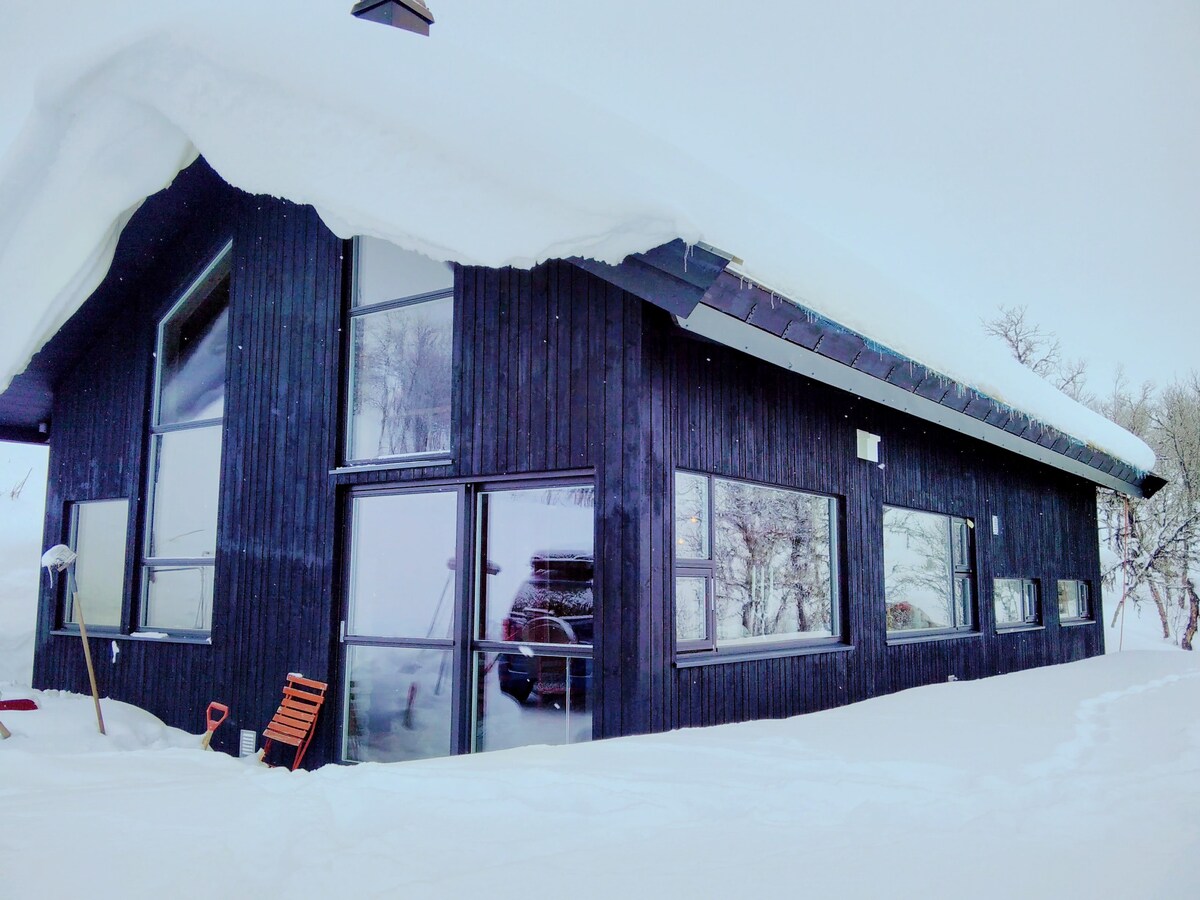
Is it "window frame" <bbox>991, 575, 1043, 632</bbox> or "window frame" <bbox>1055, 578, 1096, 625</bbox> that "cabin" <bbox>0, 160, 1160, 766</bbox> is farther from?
"window frame" <bbox>1055, 578, 1096, 625</bbox>

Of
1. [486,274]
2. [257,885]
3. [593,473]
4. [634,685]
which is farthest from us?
[486,274]

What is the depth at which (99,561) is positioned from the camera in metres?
7.30

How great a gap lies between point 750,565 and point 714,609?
50cm

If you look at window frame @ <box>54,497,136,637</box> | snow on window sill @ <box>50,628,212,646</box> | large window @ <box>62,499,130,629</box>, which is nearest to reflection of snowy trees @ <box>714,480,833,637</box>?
snow on window sill @ <box>50,628,212,646</box>

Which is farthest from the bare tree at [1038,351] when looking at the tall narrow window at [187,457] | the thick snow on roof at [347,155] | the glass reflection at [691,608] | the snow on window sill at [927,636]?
the tall narrow window at [187,457]

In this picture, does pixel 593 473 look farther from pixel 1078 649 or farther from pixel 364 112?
pixel 1078 649

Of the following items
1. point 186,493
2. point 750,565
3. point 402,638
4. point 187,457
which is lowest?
point 402,638

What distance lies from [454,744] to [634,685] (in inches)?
47.1

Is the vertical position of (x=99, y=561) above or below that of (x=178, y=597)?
above

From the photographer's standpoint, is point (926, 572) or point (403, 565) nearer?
point (403, 565)

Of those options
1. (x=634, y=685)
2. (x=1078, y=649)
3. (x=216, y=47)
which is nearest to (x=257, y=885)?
(x=634, y=685)

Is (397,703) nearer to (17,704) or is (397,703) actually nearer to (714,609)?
(714,609)

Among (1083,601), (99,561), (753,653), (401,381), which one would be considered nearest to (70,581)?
(99,561)

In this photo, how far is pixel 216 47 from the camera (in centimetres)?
392
